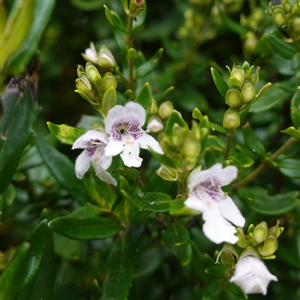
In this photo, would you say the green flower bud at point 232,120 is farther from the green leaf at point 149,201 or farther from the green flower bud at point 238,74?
the green leaf at point 149,201

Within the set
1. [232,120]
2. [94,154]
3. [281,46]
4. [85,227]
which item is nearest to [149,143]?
[94,154]

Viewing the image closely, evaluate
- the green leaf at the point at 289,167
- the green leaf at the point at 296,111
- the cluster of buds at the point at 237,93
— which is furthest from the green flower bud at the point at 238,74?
the green leaf at the point at 289,167

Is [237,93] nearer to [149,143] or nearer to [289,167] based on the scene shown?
[149,143]

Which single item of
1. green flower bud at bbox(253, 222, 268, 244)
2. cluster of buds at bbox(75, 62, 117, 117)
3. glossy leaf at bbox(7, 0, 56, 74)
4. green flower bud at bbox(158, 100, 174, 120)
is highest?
glossy leaf at bbox(7, 0, 56, 74)

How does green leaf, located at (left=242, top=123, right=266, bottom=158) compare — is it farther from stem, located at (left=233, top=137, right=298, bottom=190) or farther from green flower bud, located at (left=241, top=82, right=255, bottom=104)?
green flower bud, located at (left=241, top=82, right=255, bottom=104)

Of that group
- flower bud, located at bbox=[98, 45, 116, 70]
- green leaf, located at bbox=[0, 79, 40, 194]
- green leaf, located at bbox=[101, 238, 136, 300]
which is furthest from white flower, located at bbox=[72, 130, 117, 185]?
flower bud, located at bbox=[98, 45, 116, 70]

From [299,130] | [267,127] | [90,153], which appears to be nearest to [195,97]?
[267,127]

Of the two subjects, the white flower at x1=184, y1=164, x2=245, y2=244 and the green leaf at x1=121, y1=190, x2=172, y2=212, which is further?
the green leaf at x1=121, y1=190, x2=172, y2=212
